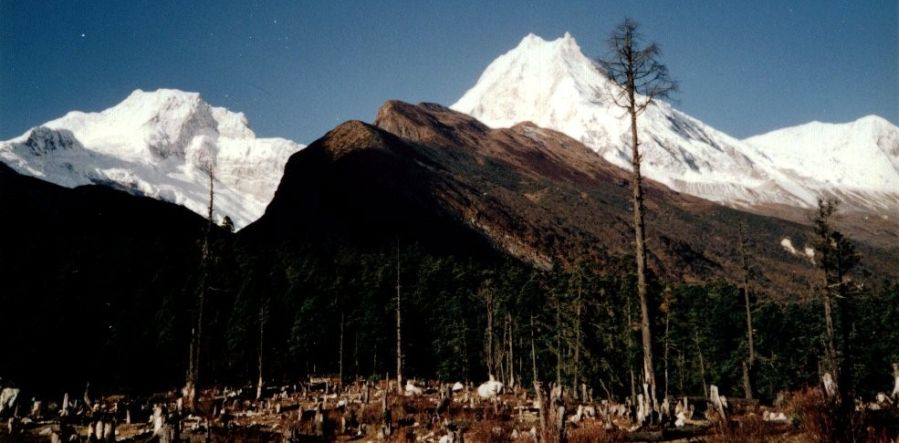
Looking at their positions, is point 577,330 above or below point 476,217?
below

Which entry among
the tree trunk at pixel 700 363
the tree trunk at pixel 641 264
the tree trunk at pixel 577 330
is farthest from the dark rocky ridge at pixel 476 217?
the tree trunk at pixel 641 264

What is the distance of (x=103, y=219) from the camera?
12512cm

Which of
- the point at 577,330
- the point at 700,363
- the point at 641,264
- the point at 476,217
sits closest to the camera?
the point at 641,264

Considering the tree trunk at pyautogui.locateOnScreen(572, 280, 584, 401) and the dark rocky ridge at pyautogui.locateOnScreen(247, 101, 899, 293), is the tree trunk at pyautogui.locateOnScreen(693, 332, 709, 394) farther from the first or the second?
the dark rocky ridge at pyautogui.locateOnScreen(247, 101, 899, 293)

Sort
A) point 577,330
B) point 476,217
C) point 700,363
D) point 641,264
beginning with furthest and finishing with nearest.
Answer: point 476,217 → point 700,363 → point 577,330 → point 641,264

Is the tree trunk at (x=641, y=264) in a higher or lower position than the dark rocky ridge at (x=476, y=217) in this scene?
lower

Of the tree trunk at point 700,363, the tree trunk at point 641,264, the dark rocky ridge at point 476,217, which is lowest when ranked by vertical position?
the tree trunk at point 700,363

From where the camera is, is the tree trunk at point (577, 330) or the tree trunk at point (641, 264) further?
the tree trunk at point (577, 330)

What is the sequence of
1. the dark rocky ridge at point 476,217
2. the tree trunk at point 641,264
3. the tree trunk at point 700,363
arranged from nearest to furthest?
the tree trunk at point 641,264 < the tree trunk at point 700,363 < the dark rocky ridge at point 476,217

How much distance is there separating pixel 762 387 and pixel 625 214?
392 ft

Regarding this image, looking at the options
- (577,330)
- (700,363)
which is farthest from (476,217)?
(577,330)

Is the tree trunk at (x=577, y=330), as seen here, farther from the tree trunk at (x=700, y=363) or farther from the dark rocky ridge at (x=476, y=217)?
the dark rocky ridge at (x=476, y=217)

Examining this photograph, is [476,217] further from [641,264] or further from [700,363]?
[641,264]

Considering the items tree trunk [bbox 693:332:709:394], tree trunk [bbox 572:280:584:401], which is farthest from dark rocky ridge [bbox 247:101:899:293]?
tree trunk [bbox 572:280:584:401]
